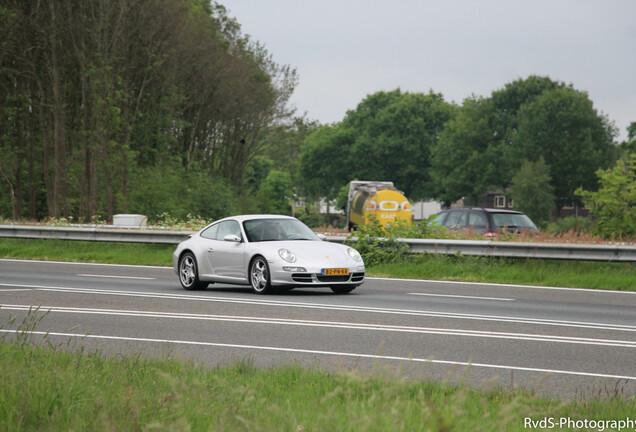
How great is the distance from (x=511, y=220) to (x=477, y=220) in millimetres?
1083

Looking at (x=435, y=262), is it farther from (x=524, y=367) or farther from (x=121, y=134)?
(x=121, y=134)

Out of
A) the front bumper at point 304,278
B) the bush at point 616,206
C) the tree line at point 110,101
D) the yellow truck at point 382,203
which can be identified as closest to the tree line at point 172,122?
the tree line at point 110,101

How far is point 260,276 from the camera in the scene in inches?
643

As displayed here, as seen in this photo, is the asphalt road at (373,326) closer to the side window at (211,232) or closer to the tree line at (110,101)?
the side window at (211,232)

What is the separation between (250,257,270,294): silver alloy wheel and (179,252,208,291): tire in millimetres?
1316

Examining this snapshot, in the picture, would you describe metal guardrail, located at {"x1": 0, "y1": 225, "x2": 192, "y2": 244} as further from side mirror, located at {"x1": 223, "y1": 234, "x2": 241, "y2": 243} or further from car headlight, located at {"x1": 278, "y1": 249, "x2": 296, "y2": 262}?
car headlight, located at {"x1": 278, "y1": 249, "x2": 296, "y2": 262}

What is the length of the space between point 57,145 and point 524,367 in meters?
32.3

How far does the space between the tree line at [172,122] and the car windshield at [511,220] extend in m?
3.70

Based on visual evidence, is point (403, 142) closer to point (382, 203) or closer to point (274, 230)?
point (382, 203)

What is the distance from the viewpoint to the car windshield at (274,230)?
16906 millimetres

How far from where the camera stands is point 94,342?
10242 mm

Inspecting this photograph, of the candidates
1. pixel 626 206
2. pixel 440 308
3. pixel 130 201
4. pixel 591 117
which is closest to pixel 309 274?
pixel 440 308

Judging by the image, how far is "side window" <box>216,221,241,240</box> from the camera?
1723 centimetres

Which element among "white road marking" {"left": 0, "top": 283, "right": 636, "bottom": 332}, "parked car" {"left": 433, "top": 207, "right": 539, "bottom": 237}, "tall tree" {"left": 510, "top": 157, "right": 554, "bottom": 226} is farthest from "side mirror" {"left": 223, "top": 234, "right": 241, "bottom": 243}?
"tall tree" {"left": 510, "top": 157, "right": 554, "bottom": 226}
